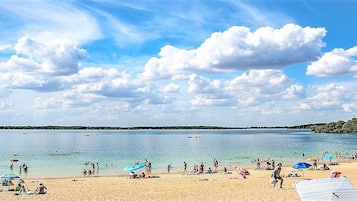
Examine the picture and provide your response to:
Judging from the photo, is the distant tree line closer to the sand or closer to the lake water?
the lake water

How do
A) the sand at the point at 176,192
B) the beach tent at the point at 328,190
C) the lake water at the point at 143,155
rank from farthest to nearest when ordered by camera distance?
the lake water at the point at 143,155
the sand at the point at 176,192
the beach tent at the point at 328,190

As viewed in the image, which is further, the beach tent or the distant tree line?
the distant tree line

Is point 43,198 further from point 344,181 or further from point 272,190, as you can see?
point 344,181

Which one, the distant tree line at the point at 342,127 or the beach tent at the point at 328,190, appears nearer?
the beach tent at the point at 328,190

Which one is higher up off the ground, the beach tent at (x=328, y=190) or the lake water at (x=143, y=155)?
the beach tent at (x=328, y=190)

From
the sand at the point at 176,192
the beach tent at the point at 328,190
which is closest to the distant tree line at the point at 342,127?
the sand at the point at 176,192

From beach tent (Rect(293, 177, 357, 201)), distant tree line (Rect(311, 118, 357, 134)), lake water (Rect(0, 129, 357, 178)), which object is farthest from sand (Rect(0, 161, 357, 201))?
distant tree line (Rect(311, 118, 357, 134))

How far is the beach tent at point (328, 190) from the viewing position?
32.5ft

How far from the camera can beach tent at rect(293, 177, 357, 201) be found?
32.5ft

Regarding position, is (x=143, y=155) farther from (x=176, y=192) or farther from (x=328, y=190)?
(x=328, y=190)

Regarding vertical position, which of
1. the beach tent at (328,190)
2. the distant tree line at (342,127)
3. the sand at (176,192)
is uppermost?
the distant tree line at (342,127)

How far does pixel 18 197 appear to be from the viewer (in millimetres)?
22109

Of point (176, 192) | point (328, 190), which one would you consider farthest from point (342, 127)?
point (328, 190)

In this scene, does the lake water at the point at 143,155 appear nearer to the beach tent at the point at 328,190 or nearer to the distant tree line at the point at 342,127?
the beach tent at the point at 328,190
